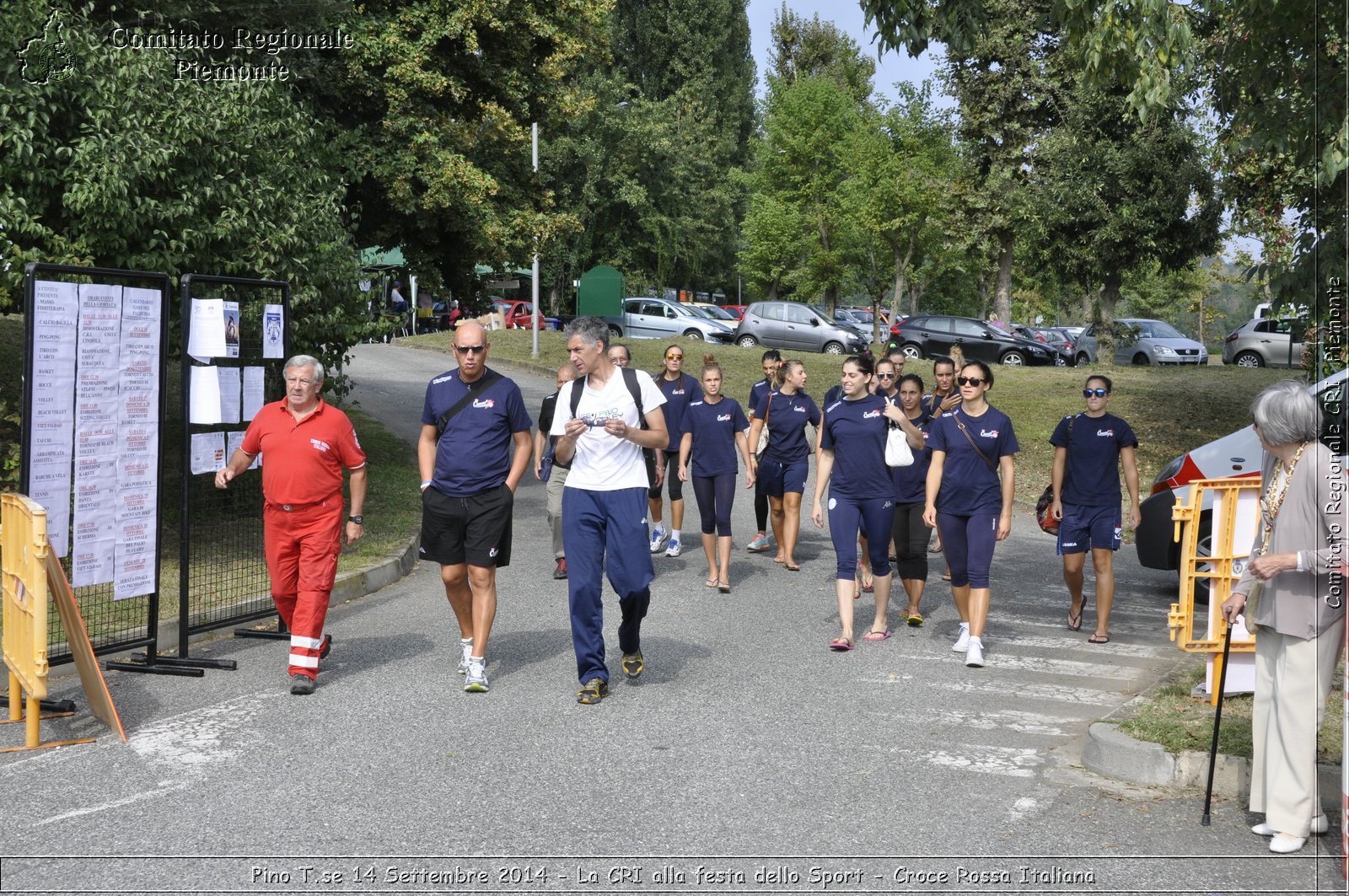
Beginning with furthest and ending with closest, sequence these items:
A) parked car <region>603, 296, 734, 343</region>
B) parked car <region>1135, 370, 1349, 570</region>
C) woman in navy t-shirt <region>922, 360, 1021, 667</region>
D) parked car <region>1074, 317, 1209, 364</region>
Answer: parked car <region>603, 296, 734, 343</region>
parked car <region>1074, 317, 1209, 364</region>
parked car <region>1135, 370, 1349, 570</region>
woman in navy t-shirt <region>922, 360, 1021, 667</region>

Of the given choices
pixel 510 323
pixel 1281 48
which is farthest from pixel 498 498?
pixel 510 323

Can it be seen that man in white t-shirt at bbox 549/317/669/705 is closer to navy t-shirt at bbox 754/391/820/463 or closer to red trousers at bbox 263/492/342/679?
red trousers at bbox 263/492/342/679

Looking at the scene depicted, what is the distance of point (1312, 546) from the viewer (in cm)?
482

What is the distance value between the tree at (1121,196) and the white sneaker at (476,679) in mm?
20829

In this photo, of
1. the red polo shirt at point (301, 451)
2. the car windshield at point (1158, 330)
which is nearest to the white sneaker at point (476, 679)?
the red polo shirt at point (301, 451)

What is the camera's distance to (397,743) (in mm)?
6078

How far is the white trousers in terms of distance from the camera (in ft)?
15.9

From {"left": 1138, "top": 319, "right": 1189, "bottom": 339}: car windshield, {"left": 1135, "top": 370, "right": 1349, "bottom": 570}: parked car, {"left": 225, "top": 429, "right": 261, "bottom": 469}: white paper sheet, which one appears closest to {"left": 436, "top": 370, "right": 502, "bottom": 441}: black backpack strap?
{"left": 225, "top": 429, "right": 261, "bottom": 469}: white paper sheet

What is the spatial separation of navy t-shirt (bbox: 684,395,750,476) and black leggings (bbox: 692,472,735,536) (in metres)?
0.06

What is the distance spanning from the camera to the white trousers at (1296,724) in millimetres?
4848

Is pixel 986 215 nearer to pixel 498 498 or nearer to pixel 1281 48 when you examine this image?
pixel 1281 48

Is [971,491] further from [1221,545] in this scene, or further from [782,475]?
[782,475]

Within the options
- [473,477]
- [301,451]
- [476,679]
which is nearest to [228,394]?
[301,451]

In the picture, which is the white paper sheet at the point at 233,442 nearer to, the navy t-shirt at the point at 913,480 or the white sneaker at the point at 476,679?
the white sneaker at the point at 476,679
